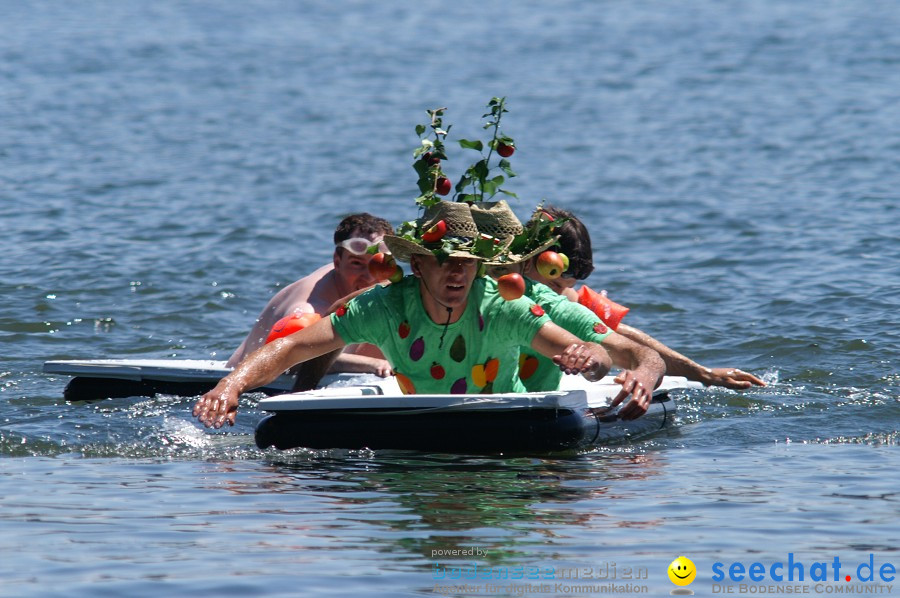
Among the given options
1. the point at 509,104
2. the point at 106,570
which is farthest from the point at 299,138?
the point at 106,570

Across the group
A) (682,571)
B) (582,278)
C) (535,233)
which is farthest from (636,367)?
(682,571)

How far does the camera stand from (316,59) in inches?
1335

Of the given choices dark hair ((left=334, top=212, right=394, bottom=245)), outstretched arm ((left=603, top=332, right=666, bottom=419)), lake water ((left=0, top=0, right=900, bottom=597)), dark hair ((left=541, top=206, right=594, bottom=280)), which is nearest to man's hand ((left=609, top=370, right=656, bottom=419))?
outstretched arm ((left=603, top=332, right=666, bottom=419))

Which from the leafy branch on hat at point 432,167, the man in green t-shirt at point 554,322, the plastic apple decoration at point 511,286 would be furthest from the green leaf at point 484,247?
the leafy branch on hat at point 432,167

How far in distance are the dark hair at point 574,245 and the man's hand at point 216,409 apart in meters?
2.48

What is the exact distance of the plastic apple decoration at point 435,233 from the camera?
22.7 feet

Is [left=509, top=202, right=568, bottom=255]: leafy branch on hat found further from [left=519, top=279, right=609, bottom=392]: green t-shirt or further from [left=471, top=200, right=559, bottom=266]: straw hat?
[left=519, top=279, right=609, bottom=392]: green t-shirt

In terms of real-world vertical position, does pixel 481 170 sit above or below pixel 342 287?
above

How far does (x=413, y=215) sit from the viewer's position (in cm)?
1808

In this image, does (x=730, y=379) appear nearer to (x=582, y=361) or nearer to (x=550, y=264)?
(x=550, y=264)

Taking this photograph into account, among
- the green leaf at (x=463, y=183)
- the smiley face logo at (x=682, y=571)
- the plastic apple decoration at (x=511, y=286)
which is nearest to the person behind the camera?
the smiley face logo at (x=682, y=571)

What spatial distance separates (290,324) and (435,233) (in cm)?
183

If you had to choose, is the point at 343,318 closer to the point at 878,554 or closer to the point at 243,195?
the point at 878,554

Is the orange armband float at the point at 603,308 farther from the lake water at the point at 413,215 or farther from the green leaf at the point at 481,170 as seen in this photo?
the green leaf at the point at 481,170
